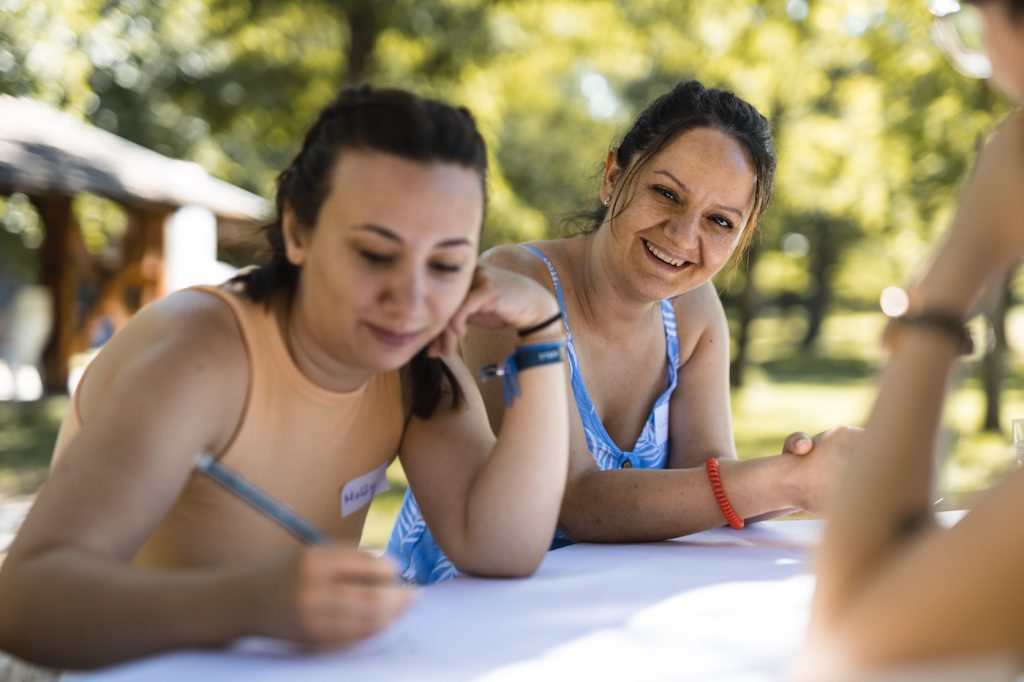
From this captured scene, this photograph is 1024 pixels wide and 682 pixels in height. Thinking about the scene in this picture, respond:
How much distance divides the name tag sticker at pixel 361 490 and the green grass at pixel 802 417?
32.4 inches

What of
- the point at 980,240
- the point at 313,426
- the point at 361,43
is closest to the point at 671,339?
the point at 313,426

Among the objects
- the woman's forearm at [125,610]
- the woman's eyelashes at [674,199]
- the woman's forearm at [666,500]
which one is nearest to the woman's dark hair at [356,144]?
the woman's forearm at [125,610]

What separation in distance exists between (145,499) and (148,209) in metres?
11.6

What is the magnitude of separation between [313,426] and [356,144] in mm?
450

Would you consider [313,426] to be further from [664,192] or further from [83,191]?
[83,191]

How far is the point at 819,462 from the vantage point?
2.02 metres

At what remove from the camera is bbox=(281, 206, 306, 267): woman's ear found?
5.09 ft

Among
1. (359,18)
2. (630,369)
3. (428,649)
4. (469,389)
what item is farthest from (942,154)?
(428,649)

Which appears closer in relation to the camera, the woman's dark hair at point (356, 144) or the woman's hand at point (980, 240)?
the woman's hand at point (980, 240)

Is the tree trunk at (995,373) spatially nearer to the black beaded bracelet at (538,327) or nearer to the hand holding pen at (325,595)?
the black beaded bracelet at (538,327)

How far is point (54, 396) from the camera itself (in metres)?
11.8

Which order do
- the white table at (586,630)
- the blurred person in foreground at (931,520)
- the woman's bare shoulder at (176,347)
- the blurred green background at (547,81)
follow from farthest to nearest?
1. the blurred green background at (547,81)
2. the woman's bare shoulder at (176,347)
3. the white table at (586,630)
4. the blurred person in foreground at (931,520)

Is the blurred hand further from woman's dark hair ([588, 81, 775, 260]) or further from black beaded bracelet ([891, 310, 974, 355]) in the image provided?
black beaded bracelet ([891, 310, 974, 355])

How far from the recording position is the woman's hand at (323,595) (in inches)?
43.9
